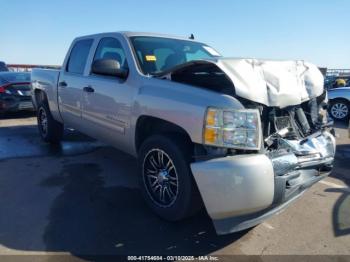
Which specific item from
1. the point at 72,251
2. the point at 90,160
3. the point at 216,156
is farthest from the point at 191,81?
the point at 90,160

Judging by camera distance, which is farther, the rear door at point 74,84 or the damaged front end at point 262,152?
the rear door at point 74,84

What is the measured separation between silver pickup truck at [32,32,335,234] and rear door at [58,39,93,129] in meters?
0.26

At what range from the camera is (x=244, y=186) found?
2.55m

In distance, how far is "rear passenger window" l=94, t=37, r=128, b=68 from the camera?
4086 mm

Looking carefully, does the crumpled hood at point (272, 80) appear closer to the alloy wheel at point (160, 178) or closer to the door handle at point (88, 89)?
the alloy wheel at point (160, 178)

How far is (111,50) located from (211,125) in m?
2.25

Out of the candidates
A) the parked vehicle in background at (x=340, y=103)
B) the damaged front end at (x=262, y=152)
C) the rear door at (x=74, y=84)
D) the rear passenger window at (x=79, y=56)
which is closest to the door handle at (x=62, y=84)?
the rear door at (x=74, y=84)

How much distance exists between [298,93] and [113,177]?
2688 millimetres

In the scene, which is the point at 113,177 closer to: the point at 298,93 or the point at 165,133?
the point at 165,133

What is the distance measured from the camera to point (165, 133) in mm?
3254

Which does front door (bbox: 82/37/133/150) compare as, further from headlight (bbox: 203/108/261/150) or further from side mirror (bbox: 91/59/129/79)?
headlight (bbox: 203/108/261/150)

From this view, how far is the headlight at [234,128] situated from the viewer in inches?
104

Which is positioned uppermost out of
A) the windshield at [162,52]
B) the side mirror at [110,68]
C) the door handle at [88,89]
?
the windshield at [162,52]

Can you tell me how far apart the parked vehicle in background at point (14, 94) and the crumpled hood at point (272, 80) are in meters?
7.81
